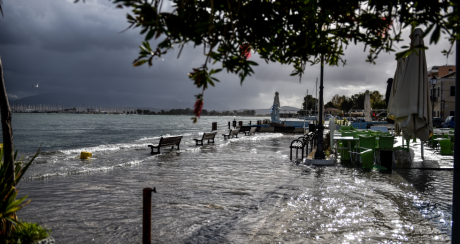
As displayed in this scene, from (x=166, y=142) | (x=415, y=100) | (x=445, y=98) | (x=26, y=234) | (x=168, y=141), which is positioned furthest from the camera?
(x=445, y=98)

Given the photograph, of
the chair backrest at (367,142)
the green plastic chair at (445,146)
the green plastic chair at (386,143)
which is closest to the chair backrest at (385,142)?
the green plastic chair at (386,143)

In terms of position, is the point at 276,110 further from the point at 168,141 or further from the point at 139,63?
the point at 139,63

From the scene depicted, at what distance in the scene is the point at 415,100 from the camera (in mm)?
7699

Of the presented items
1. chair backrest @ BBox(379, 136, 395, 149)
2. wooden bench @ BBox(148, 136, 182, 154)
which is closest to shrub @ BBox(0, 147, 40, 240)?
chair backrest @ BBox(379, 136, 395, 149)

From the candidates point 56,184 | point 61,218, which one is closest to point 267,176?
point 61,218

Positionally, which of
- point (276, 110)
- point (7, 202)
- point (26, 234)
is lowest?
point (26, 234)

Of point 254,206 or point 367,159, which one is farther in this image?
point 367,159

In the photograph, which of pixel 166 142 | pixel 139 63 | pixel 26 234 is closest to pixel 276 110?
pixel 166 142

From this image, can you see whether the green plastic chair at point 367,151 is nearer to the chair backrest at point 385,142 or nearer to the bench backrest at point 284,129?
the chair backrest at point 385,142

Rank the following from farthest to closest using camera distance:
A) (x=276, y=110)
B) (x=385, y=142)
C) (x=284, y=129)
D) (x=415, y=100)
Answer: (x=276, y=110) → (x=284, y=129) → (x=385, y=142) → (x=415, y=100)

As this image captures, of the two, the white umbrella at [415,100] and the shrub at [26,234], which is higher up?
the white umbrella at [415,100]

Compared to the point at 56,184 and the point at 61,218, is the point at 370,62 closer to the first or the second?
the point at 61,218

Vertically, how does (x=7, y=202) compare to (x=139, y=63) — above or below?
below

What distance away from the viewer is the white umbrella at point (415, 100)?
7.68 metres
